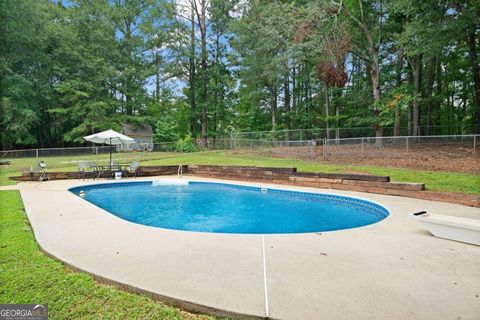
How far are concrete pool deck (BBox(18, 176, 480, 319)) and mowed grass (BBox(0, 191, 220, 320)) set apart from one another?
139 millimetres

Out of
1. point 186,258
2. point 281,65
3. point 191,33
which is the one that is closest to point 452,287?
point 186,258

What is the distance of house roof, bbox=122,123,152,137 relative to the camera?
30577 mm

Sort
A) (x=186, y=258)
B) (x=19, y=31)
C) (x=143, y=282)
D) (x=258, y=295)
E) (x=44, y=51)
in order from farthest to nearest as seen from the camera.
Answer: (x=44, y=51)
(x=19, y=31)
(x=186, y=258)
(x=143, y=282)
(x=258, y=295)

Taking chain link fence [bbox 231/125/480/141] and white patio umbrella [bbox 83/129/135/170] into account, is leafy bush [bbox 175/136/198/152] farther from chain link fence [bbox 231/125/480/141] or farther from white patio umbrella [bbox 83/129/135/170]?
white patio umbrella [bbox 83/129/135/170]

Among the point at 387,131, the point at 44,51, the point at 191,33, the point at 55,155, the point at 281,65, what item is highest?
the point at 191,33

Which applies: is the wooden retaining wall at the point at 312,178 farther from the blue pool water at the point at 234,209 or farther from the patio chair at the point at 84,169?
the blue pool water at the point at 234,209

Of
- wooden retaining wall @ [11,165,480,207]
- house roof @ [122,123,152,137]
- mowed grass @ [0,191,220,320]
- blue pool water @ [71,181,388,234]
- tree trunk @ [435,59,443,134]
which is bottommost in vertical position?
blue pool water @ [71,181,388,234]

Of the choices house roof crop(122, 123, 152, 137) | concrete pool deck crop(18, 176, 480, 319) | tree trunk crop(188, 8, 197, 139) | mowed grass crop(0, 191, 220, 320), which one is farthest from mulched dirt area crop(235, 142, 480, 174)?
house roof crop(122, 123, 152, 137)

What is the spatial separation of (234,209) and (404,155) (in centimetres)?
837

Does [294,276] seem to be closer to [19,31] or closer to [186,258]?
[186,258]

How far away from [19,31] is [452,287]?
31.0 meters

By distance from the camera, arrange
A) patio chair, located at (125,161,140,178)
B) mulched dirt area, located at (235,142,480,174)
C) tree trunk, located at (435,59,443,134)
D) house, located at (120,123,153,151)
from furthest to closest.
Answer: house, located at (120,123,153,151) < tree trunk, located at (435,59,443,134) < patio chair, located at (125,161,140,178) < mulched dirt area, located at (235,142,480,174)

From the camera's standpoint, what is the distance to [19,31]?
75.7 ft

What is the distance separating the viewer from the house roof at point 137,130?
1204 inches
